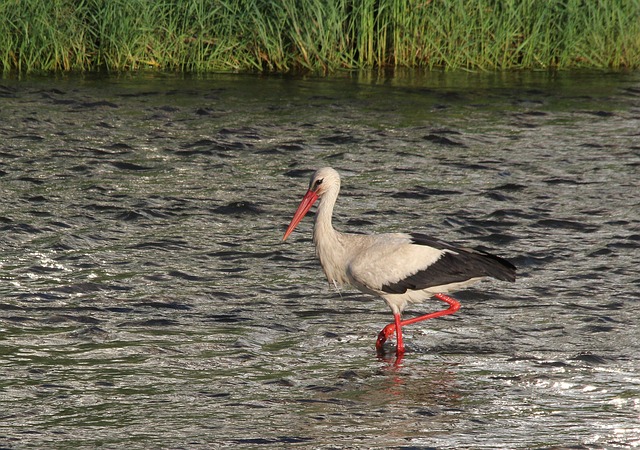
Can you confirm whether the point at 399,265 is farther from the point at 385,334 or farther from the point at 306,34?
the point at 306,34

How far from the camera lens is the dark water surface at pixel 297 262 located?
6730 millimetres

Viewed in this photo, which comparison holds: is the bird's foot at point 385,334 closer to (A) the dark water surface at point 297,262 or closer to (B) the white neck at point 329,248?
(A) the dark water surface at point 297,262

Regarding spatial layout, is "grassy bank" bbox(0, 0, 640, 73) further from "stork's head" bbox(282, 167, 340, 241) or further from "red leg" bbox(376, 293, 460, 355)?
"red leg" bbox(376, 293, 460, 355)

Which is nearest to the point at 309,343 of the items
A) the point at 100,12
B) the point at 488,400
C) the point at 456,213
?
the point at 488,400

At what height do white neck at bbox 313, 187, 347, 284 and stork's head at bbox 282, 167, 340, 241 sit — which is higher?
stork's head at bbox 282, 167, 340, 241

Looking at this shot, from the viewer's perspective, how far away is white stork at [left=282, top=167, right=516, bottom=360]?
8.19 m

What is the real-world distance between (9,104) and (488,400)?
989 centimetres

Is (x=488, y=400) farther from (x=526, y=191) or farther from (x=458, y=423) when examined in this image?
(x=526, y=191)

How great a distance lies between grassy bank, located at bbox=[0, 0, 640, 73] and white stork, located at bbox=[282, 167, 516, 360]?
865 centimetres

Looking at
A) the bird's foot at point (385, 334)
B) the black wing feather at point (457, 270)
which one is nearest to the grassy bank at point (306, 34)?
the black wing feather at point (457, 270)

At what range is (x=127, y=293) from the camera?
8.95 meters

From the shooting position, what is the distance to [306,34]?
17.1 metres

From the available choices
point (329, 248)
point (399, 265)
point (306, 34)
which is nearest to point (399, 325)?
point (399, 265)

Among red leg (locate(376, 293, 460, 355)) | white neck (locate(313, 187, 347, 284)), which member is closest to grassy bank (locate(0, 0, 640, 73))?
white neck (locate(313, 187, 347, 284))
